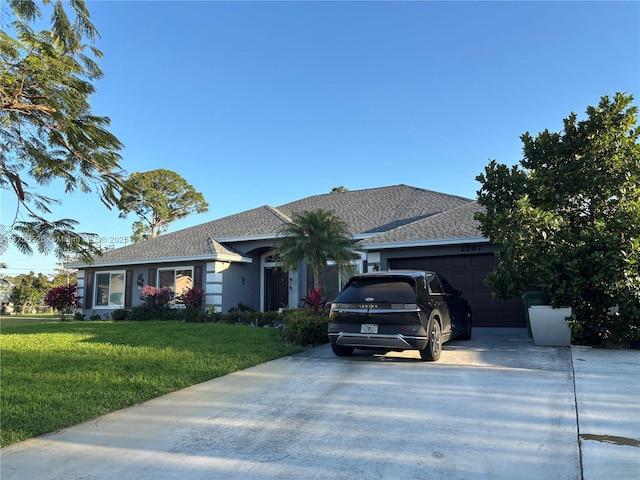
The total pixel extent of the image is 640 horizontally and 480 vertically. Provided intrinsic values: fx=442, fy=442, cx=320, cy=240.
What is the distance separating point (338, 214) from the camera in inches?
793

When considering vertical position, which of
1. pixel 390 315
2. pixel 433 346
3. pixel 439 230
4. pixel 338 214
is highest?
pixel 338 214

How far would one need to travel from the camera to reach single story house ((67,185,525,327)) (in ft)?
46.1

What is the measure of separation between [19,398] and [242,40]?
36.8 feet

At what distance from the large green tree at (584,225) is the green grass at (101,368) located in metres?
5.24

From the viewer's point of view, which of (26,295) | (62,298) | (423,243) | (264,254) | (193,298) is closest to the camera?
(423,243)

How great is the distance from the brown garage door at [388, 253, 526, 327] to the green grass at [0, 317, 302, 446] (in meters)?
5.49

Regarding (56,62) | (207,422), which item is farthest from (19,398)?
(56,62)

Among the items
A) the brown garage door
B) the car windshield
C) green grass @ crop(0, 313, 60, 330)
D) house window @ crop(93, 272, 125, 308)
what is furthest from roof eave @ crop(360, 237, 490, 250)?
green grass @ crop(0, 313, 60, 330)

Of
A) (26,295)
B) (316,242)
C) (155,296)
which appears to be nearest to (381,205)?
(316,242)

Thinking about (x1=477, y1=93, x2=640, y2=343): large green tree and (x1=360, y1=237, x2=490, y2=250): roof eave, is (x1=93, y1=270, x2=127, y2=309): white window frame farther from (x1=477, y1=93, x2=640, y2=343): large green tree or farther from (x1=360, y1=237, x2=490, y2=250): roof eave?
(x1=477, y1=93, x2=640, y2=343): large green tree

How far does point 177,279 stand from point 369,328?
1383 cm

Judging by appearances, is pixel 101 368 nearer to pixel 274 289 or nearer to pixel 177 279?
pixel 177 279

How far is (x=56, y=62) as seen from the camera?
6645 millimetres

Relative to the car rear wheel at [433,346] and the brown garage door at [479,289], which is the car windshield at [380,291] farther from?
the brown garage door at [479,289]
